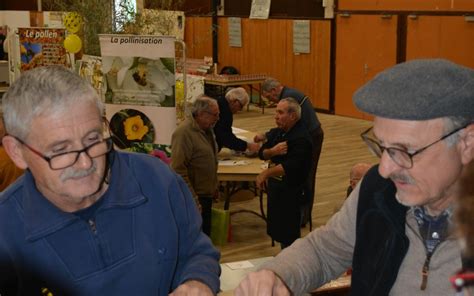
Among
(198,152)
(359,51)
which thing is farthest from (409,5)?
(198,152)

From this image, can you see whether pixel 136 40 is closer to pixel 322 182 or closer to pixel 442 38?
pixel 322 182

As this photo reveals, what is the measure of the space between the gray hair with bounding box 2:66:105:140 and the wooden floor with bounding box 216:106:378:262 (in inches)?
166

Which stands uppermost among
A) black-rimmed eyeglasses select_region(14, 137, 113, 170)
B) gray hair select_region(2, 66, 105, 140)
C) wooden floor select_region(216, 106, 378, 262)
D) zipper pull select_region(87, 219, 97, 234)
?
gray hair select_region(2, 66, 105, 140)

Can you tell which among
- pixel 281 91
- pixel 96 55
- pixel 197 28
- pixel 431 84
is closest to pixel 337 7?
pixel 197 28

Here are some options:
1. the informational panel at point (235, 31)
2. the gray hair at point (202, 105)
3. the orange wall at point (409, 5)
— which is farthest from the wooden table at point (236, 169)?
the informational panel at point (235, 31)

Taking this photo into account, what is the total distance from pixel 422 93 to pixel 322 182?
26.5 feet

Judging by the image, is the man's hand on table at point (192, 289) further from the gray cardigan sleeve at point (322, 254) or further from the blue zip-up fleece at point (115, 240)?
the gray cardigan sleeve at point (322, 254)

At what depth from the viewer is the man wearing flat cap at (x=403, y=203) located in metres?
1.79

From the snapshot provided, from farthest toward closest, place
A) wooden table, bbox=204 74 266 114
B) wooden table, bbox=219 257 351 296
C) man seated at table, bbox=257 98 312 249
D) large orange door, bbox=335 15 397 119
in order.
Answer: wooden table, bbox=204 74 266 114
large orange door, bbox=335 15 397 119
man seated at table, bbox=257 98 312 249
wooden table, bbox=219 257 351 296

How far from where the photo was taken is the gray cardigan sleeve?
2080 millimetres

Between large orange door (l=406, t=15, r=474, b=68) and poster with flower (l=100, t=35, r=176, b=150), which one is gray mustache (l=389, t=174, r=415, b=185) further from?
large orange door (l=406, t=15, r=474, b=68)

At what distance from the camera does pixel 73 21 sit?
277 inches

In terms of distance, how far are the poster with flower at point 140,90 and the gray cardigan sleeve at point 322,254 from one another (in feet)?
10.3

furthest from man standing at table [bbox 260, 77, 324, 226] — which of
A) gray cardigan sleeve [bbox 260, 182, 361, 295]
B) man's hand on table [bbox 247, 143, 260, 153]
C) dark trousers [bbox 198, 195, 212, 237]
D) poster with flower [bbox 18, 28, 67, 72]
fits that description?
gray cardigan sleeve [bbox 260, 182, 361, 295]
